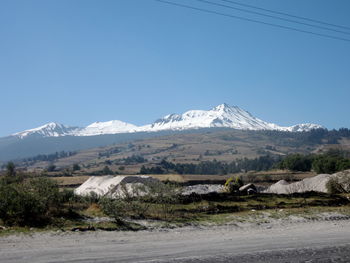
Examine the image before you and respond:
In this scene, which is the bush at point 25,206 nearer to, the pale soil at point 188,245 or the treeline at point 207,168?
the pale soil at point 188,245

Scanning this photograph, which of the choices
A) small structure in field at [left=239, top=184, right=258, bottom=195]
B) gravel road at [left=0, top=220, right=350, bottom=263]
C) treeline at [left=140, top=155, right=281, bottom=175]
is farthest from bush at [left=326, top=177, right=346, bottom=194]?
treeline at [left=140, top=155, right=281, bottom=175]

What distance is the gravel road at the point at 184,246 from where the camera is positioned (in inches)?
462

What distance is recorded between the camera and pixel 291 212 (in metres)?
25.0

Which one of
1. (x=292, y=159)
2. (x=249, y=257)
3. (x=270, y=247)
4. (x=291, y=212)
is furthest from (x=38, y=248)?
(x=292, y=159)

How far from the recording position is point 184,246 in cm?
1405

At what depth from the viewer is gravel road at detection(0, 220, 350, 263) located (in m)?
11.7

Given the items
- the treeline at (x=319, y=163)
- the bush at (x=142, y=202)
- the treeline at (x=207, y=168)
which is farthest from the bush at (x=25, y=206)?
the treeline at (x=207, y=168)

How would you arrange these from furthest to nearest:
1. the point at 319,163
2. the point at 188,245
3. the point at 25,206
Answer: the point at 319,163, the point at 25,206, the point at 188,245

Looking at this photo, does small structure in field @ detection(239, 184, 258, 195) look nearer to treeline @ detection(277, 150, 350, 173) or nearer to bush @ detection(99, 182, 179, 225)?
bush @ detection(99, 182, 179, 225)

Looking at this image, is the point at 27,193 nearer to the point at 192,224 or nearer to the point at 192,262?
the point at 192,224

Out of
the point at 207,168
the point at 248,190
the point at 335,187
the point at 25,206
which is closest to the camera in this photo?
the point at 25,206

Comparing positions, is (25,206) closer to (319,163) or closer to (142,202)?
(142,202)

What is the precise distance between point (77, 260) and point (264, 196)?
89.8 feet

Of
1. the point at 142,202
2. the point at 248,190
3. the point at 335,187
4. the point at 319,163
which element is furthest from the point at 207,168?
the point at 142,202
